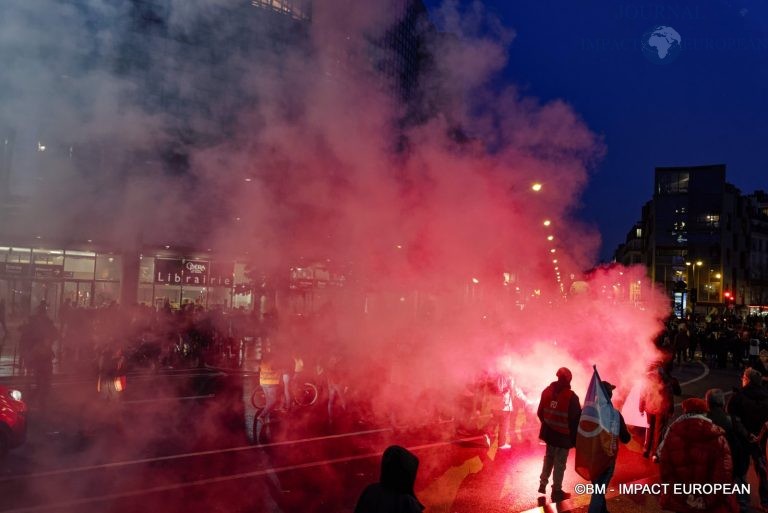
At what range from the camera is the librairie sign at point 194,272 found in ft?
33.6

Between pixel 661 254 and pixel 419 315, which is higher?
pixel 661 254

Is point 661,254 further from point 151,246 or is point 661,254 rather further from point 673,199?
point 151,246

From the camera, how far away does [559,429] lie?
4941mm

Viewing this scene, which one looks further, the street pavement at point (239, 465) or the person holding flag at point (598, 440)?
the street pavement at point (239, 465)

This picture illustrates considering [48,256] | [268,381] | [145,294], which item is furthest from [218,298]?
[268,381]

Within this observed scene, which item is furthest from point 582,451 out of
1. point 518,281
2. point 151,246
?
point 518,281

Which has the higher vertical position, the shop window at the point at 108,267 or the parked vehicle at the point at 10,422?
the shop window at the point at 108,267

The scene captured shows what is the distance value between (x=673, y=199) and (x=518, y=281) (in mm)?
A: 44139

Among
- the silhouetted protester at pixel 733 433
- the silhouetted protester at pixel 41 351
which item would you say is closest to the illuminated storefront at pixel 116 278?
the silhouetted protester at pixel 41 351

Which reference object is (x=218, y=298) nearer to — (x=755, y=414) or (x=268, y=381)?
(x=268, y=381)

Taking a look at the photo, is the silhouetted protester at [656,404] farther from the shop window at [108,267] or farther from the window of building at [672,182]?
the window of building at [672,182]

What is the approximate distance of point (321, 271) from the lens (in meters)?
10.6

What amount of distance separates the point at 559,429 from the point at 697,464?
1.43 metres

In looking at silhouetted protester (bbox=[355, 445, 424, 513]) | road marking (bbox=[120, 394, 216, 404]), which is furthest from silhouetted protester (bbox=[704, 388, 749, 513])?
road marking (bbox=[120, 394, 216, 404])
